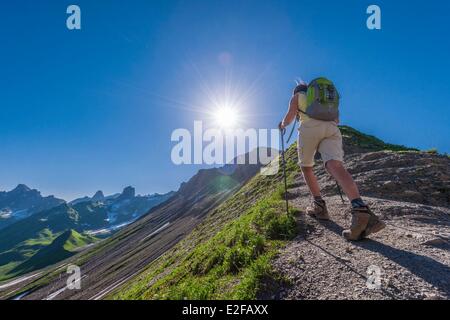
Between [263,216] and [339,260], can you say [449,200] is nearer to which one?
[263,216]

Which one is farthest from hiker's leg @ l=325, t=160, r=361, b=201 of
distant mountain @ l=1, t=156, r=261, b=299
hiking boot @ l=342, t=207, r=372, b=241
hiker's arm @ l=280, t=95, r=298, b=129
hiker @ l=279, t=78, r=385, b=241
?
distant mountain @ l=1, t=156, r=261, b=299

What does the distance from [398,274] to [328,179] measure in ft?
32.5

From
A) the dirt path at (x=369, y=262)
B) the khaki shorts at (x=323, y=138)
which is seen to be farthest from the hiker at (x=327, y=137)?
the dirt path at (x=369, y=262)

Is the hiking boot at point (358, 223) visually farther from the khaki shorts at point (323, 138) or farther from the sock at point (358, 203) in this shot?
the khaki shorts at point (323, 138)

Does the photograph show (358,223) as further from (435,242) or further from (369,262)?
(435,242)

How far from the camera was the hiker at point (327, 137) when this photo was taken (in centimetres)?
634

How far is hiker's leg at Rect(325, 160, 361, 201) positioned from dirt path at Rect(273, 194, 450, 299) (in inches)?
46.5

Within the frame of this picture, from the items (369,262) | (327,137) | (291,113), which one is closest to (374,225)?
(369,262)

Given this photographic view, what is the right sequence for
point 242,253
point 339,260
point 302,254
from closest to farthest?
point 339,260, point 302,254, point 242,253

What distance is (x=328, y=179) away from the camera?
47.9 ft

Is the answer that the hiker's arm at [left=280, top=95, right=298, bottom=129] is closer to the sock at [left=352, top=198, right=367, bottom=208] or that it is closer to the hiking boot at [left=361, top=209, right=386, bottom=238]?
the sock at [left=352, top=198, right=367, bottom=208]

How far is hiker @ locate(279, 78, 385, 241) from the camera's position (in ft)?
20.8

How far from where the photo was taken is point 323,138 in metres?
7.17
